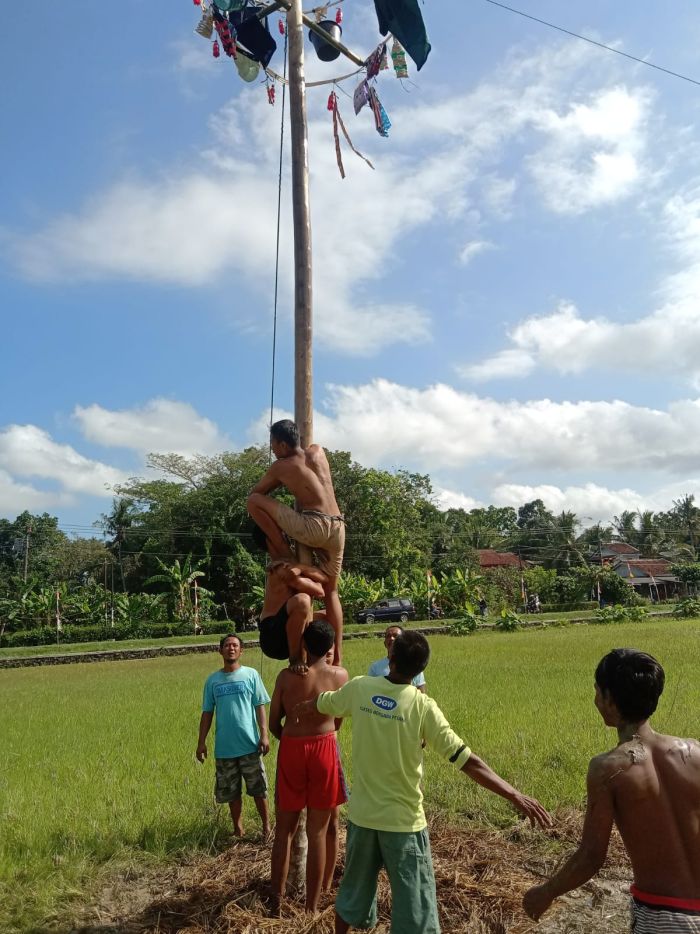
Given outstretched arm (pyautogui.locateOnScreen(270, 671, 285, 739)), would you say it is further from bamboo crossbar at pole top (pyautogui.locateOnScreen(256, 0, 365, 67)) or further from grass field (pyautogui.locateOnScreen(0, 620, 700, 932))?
bamboo crossbar at pole top (pyautogui.locateOnScreen(256, 0, 365, 67))

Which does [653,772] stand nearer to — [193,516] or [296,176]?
[296,176]

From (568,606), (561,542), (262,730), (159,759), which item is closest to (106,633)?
(159,759)

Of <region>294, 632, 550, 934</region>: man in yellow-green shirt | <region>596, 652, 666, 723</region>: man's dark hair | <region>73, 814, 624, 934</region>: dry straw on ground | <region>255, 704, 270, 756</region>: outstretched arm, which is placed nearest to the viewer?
<region>596, 652, 666, 723</region>: man's dark hair

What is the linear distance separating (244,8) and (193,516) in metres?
33.1

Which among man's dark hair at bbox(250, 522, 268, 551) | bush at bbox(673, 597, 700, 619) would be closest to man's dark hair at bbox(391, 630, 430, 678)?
man's dark hair at bbox(250, 522, 268, 551)

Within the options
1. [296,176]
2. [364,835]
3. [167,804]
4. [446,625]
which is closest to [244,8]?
[296,176]

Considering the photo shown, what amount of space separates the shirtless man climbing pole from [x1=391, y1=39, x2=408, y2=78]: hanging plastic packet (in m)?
3.94

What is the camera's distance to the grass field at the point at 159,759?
5129 mm

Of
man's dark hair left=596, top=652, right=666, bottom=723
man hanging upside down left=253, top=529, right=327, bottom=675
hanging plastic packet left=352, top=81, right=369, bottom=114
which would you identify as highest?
hanging plastic packet left=352, top=81, right=369, bottom=114

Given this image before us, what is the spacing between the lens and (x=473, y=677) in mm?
13953

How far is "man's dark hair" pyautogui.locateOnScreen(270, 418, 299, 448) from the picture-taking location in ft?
14.4

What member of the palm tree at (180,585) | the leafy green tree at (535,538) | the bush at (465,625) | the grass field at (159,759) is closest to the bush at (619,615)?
the bush at (465,625)

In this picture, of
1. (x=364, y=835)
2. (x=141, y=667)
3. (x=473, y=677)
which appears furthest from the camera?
(x=141, y=667)

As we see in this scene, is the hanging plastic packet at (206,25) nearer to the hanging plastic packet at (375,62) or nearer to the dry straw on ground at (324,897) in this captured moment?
the hanging plastic packet at (375,62)
